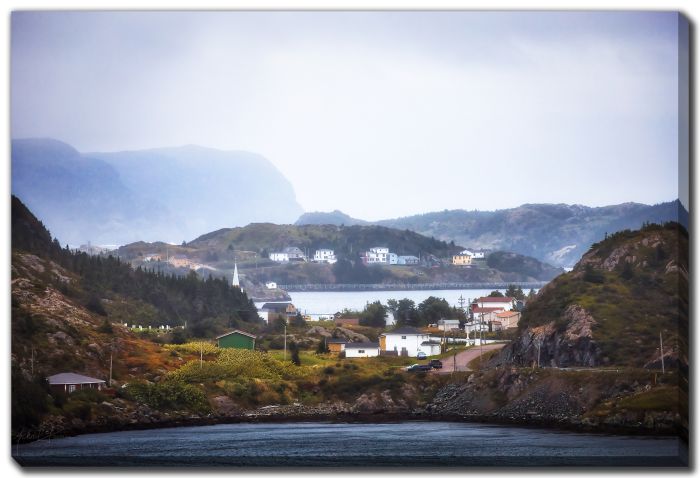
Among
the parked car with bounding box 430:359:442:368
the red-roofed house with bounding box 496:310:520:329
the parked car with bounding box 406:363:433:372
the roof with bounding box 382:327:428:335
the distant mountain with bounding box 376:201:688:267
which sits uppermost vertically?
the distant mountain with bounding box 376:201:688:267

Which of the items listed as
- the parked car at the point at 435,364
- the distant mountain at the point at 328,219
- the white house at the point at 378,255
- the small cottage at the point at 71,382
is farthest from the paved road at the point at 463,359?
the small cottage at the point at 71,382

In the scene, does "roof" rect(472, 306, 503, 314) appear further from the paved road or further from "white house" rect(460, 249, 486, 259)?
the paved road

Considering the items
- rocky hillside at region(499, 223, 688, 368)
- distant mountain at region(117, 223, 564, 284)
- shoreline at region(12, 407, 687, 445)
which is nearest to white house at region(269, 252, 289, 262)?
distant mountain at region(117, 223, 564, 284)

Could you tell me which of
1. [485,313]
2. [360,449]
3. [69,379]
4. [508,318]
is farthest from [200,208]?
[360,449]

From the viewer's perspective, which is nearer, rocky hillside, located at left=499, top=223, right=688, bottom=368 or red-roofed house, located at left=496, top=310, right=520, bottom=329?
rocky hillside, located at left=499, top=223, right=688, bottom=368

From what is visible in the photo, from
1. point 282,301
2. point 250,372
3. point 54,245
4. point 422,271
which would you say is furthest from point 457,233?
point 54,245

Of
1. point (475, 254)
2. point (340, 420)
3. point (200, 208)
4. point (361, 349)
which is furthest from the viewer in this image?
point (475, 254)

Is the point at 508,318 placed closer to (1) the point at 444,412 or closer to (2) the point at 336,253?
(1) the point at 444,412

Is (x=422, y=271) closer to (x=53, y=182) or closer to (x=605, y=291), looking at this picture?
(x=605, y=291)
